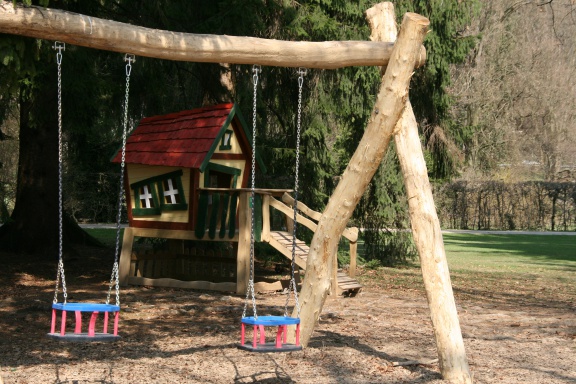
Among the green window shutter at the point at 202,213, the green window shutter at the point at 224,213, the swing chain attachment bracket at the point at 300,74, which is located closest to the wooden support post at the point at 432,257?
the swing chain attachment bracket at the point at 300,74

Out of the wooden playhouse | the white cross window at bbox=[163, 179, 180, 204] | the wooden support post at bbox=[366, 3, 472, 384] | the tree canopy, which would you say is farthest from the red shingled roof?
the wooden support post at bbox=[366, 3, 472, 384]

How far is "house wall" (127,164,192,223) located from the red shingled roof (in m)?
0.24

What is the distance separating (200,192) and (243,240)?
98cm

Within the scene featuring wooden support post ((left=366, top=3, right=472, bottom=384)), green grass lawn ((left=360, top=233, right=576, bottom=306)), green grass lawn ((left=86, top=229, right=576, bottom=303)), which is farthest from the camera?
green grass lawn ((left=86, top=229, right=576, bottom=303))

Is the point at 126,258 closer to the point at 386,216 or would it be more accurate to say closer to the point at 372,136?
the point at 386,216

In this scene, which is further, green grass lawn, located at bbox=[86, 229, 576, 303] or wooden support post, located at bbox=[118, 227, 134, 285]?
green grass lawn, located at bbox=[86, 229, 576, 303]

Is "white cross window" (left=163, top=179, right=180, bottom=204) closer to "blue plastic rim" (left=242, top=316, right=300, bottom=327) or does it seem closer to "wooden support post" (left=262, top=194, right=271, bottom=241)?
"wooden support post" (left=262, top=194, right=271, bottom=241)

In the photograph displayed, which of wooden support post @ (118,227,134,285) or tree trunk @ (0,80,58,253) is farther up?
tree trunk @ (0,80,58,253)

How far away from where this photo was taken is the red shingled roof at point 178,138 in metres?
11.9

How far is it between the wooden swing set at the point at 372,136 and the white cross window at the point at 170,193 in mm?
5314

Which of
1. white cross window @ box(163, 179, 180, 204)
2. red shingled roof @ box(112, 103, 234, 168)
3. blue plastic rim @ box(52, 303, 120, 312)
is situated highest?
red shingled roof @ box(112, 103, 234, 168)

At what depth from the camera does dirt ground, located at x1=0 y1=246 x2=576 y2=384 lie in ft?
23.2

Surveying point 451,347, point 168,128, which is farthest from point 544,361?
point 168,128

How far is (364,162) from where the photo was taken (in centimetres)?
716
